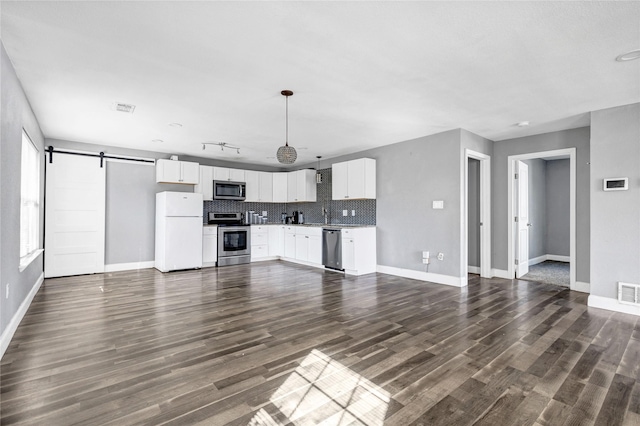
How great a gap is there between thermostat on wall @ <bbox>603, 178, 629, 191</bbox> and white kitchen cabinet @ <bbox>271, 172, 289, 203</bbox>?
20.5 ft

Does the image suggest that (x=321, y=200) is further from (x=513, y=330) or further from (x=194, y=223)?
(x=513, y=330)

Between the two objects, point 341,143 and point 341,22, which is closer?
point 341,22

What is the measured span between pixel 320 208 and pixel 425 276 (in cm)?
334

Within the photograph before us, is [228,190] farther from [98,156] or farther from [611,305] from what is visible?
[611,305]

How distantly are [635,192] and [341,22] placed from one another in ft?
13.0

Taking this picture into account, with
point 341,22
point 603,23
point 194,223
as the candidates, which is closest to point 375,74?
point 341,22

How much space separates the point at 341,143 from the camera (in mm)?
5949

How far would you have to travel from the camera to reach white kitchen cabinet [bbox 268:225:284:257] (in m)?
7.74

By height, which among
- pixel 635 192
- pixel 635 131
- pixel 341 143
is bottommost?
pixel 635 192

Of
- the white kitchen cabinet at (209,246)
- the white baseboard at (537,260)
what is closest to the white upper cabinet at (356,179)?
the white kitchen cabinet at (209,246)

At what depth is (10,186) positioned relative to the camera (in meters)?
2.85

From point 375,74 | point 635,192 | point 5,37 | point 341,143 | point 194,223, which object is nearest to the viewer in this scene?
point 5,37

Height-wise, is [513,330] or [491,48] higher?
[491,48]

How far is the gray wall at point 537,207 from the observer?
720 centimetres
